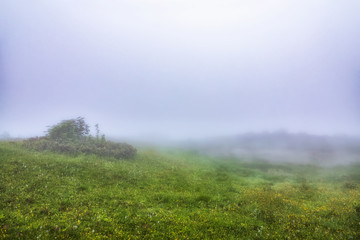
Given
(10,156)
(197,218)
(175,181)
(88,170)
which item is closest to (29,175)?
(88,170)

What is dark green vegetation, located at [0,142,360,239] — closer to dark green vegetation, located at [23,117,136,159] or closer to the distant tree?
dark green vegetation, located at [23,117,136,159]

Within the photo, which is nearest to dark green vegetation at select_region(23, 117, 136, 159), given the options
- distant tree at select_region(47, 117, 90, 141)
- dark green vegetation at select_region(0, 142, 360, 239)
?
distant tree at select_region(47, 117, 90, 141)

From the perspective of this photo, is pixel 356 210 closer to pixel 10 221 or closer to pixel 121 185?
pixel 121 185

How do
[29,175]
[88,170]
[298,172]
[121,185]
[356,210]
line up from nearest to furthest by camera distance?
1. [356,210]
2. [29,175]
3. [121,185]
4. [88,170]
5. [298,172]

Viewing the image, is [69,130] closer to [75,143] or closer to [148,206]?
[75,143]

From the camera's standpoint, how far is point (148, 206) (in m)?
12.8

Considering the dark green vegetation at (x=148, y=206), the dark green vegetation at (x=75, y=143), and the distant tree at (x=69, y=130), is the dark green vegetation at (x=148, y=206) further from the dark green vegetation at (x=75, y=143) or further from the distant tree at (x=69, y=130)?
the distant tree at (x=69, y=130)

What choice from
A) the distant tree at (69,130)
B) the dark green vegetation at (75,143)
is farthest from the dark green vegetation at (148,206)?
the distant tree at (69,130)

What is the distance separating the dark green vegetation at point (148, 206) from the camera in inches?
381

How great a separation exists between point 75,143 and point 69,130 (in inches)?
176

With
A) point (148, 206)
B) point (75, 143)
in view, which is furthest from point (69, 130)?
point (148, 206)

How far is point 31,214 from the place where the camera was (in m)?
10.4

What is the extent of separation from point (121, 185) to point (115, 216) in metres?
5.91

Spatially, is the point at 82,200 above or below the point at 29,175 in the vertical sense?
below
